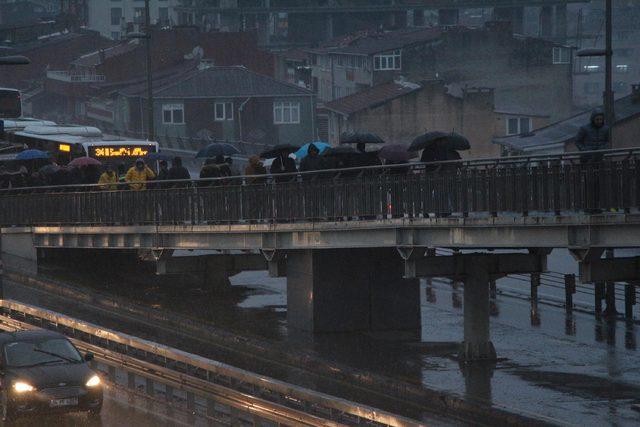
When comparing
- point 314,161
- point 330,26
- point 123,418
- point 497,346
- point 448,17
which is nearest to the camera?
point 123,418

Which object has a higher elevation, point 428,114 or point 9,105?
point 9,105

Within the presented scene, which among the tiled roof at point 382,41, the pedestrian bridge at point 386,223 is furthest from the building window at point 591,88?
the pedestrian bridge at point 386,223

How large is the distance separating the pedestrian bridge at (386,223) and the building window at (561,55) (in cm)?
7193

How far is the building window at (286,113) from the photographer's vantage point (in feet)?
330

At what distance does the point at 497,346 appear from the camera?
101 ft

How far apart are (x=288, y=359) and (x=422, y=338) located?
3.97 m

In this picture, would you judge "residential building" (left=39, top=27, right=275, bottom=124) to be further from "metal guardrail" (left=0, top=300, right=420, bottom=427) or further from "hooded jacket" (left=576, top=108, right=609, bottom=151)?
"hooded jacket" (left=576, top=108, right=609, bottom=151)

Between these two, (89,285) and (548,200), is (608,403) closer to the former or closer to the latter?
(548,200)

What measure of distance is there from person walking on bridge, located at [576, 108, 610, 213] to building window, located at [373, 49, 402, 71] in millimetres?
85884

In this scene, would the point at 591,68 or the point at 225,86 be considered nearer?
the point at 225,86

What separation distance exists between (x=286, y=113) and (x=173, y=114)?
7.76 m

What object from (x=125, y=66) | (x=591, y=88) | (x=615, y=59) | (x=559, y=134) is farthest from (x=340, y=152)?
(x=615, y=59)

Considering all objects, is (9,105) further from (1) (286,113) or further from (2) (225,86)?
(1) (286,113)

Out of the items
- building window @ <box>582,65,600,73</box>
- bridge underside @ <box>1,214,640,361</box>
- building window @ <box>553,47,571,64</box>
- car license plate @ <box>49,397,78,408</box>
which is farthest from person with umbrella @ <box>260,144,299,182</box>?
building window @ <box>582,65,600,73</box>
